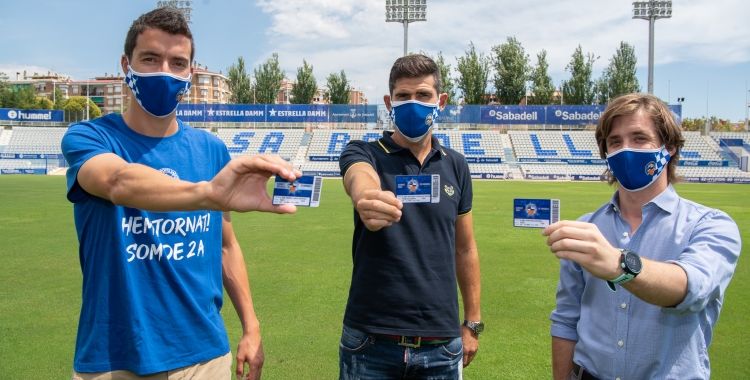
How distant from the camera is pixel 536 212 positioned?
2148 millimetres

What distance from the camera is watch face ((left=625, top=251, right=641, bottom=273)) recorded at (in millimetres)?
1805

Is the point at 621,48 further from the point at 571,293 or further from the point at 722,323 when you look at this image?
the point at 571,293

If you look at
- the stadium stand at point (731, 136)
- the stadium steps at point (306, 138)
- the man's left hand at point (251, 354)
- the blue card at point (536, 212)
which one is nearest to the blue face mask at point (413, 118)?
the blue card at point (536, 212)

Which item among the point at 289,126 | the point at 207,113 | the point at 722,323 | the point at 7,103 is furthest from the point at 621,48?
the point at 7,103

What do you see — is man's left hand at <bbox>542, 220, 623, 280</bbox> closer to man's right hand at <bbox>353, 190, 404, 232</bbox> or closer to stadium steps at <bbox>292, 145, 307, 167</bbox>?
man's right hand at <bbox>353, 190, 404, 232</bbox>

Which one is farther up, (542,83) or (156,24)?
(542,83)

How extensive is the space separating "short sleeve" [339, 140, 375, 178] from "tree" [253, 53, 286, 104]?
62824 millimetres

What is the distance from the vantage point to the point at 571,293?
8.39ft

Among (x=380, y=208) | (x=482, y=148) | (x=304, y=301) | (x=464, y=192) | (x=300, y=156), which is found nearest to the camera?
(x=380, y=208)

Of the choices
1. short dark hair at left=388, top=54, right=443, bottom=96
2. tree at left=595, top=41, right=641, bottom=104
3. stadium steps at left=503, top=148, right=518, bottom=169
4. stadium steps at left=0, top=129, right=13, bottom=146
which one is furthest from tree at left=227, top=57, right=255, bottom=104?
short dark hair at left=388, top=54, right=443, bottom=96

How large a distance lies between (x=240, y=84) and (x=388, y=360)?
65.1 meters

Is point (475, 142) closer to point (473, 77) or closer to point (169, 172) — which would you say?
point (473, 77)

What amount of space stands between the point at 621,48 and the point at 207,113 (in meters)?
46.5

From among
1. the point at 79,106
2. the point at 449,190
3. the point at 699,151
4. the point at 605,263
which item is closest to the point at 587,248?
the point at 605,263
